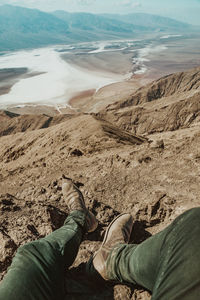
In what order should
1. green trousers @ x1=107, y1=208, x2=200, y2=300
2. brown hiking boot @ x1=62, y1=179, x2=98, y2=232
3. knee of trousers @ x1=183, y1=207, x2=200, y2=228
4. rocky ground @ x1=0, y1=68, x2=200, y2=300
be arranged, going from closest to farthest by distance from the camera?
green trousers @ x1=107, y1=208, x2=200, y2=300 → knee of trousers @ x1=183, y1=207, x2=200, y2=228 → rocky ground @ x1=0, y1=68, x2=200, y2=300 → brown hiking boot @ x1=62, y1=179, x2=98, y2=232

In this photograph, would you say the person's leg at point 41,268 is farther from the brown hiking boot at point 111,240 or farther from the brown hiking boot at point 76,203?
the brown hiking boot at point 76,203

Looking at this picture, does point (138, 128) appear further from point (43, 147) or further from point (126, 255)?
point (126, 255)

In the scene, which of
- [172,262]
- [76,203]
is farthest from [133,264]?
[76,203]

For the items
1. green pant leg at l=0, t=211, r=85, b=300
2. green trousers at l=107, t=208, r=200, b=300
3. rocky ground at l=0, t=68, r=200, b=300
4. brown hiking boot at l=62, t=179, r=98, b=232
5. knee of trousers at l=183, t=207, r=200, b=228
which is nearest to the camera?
green trousers at l=107, t=208, r=200, b=300

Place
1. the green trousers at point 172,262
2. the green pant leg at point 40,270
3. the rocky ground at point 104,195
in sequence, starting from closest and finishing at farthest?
the green trousers at point 172,262 → the green pant leg at point 40,270 → the rocky ground at point 104,195

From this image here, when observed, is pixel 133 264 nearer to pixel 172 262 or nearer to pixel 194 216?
pixel 172 262

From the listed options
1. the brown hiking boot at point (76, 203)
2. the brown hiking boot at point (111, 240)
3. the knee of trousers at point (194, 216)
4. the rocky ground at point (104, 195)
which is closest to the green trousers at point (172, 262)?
the knee of trousers at point (194, 216)

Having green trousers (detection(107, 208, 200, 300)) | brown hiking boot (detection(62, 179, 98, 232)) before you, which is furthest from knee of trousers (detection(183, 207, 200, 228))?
brown hiking boot (detection(62, 179, 98, 232))

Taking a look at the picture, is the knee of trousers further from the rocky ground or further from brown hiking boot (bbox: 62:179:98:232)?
brown hiking boot (bbox: 62:179:98:232)
